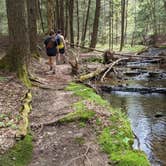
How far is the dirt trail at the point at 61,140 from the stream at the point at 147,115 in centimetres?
145

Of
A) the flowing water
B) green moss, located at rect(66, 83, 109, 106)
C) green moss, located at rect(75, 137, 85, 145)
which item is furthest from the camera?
green moss, located at rect(66, 83, 109, 106)

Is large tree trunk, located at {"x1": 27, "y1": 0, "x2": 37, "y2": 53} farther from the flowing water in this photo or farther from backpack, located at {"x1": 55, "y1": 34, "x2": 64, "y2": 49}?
the flowing water

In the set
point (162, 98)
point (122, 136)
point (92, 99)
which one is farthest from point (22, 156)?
point (162, 98)

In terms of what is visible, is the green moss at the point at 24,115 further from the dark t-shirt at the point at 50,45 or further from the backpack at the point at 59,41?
the backpack at the point at 59,41

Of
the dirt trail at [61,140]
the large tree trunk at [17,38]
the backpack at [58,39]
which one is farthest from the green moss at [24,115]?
the backpack at [58,39]

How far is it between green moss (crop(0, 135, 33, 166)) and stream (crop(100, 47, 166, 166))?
253 centimetres

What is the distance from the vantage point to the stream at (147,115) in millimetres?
8578

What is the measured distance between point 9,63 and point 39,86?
1.30 m

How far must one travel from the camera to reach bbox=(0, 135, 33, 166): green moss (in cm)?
604

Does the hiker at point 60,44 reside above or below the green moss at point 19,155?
above

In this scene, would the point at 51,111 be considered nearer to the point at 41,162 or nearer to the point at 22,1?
the point at 41,162

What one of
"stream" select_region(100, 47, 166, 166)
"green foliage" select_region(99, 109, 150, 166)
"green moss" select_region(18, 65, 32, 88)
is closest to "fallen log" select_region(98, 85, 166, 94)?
"stream" select_region(100, 47, 166, 166)

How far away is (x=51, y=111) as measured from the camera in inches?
358

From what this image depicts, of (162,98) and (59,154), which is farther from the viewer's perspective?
(162,98)
